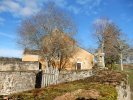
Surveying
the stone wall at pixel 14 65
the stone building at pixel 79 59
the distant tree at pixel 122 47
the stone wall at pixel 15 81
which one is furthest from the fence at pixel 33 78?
the distant tree at pixel 122 47

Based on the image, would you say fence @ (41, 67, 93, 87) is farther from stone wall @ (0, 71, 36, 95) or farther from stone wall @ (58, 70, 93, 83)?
stone wall @ (0, 71, 36, 95)

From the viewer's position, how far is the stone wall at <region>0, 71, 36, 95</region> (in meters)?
17.7

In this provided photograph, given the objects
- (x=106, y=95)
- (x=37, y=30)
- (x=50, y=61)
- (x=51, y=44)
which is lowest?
(x=106, y=95)

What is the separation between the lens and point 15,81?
18781 mm

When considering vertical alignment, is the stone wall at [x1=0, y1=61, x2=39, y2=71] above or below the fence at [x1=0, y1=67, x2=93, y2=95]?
above

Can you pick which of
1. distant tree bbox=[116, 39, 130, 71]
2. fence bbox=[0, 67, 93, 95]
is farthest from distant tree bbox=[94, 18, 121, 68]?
fence bbox=[0, 67, 93, 95]

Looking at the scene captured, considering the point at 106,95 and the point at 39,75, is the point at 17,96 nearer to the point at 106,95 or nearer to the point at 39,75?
the point at 106,95

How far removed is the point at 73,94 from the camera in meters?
5.59

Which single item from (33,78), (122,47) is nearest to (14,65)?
(33,78)

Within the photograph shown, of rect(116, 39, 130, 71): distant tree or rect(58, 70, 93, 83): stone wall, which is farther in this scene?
rect(116, 39, 130, 71): distant tree

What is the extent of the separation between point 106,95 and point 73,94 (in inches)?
30.8

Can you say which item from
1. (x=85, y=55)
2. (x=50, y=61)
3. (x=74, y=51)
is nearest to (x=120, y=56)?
(x=85, y=55)

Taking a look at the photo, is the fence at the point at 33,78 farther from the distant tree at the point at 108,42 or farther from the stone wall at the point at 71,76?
the distant tree at the point at 108,42

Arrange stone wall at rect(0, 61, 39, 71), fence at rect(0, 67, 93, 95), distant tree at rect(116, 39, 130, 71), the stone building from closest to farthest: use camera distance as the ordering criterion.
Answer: fence at rect(0, 67, 93, 95) < stone wall at rect(0, 61, 39, 71) < the stone building < distant tree at rect(116, 39, 130, 71)
